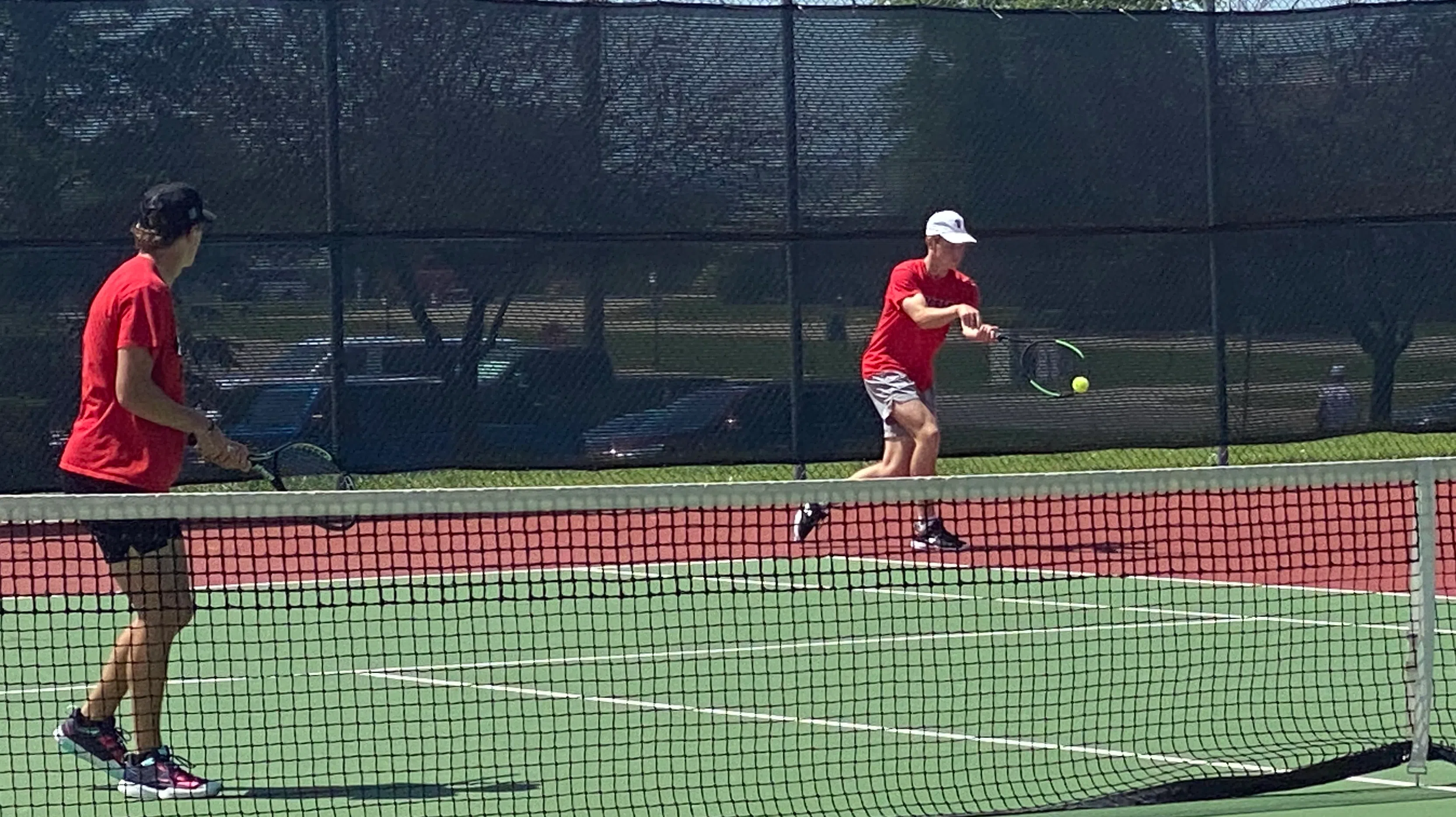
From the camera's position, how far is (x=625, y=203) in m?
10.6

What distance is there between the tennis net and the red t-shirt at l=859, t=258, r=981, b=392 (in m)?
0.94

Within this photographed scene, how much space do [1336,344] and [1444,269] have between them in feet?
2.11

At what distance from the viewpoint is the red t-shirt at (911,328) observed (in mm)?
8797

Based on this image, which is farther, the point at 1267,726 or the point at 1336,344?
the point at 1336,344

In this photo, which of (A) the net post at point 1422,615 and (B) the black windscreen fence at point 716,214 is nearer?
(A) the net post at point 1422,615

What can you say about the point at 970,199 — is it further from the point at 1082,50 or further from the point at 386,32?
the point at 386,32

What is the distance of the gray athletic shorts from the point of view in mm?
8961

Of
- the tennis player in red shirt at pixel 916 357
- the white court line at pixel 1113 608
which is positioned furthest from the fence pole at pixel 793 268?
the white court line at pixel 1113 608

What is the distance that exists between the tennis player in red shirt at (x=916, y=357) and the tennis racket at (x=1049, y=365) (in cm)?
196

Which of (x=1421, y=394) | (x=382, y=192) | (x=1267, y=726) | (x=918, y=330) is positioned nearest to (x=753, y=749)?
(x=1267, y=726)

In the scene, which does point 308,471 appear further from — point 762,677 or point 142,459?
point 142,459

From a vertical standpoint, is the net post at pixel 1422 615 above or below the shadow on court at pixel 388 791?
above

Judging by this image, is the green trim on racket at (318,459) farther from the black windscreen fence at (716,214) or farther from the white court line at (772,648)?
the white court line at (772,648)

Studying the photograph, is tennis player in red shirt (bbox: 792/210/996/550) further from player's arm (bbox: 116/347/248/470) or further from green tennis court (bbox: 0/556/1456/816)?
player's arm (bbox: 116/347/248/470)
